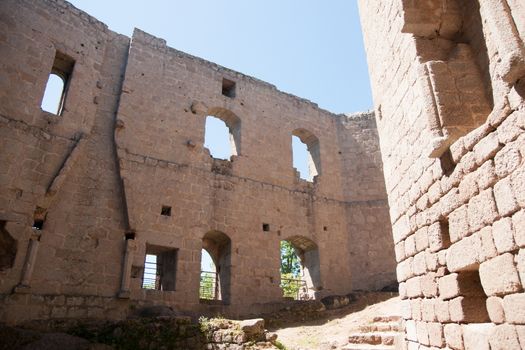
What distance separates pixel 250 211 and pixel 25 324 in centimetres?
619

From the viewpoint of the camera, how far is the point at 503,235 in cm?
283

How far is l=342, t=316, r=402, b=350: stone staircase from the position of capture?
20.4 ft

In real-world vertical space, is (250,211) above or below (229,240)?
above

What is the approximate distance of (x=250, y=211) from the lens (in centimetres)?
1177

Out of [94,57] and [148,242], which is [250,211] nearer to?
[148,242]

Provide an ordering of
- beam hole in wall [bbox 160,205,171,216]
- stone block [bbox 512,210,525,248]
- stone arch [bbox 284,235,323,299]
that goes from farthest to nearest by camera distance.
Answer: stone arch [bbox 284,235,323,299] → beam hole in wall [bbox 160,205,171,216] → stone block [bbox 512,210,525,248]

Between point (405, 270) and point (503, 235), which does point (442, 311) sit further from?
point (503, 235)

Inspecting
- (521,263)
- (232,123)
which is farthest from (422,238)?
(232,123)

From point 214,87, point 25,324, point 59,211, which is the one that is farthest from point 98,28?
point 25,324

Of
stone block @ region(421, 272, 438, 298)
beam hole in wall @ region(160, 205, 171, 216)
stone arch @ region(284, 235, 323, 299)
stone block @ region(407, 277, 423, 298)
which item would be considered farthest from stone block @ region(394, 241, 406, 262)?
stone arch @ region(284, 235, 323, 299)

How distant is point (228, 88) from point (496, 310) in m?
11.9

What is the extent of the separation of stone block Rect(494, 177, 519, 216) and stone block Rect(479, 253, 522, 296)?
31 cm

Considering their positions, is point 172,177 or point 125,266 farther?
point 172,177

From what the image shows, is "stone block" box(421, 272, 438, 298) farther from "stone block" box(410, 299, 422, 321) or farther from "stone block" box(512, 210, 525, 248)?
"stone block" box(512, 210, 525, 248)
